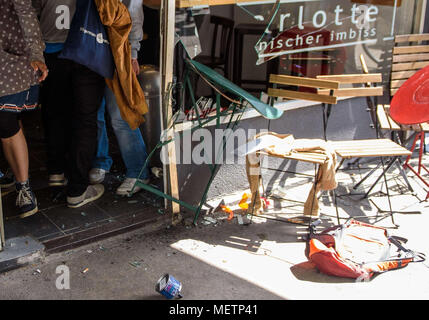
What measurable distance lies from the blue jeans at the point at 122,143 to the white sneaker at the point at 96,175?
53 mm

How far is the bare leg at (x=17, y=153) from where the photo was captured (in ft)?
11.9

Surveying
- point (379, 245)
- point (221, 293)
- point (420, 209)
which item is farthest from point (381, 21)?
point (221, 293)

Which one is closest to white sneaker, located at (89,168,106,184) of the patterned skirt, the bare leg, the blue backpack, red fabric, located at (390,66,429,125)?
the bare leg

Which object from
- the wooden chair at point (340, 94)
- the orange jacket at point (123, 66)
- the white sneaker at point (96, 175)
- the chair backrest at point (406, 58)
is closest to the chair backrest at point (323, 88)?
the wooden chair at point (340, 94)

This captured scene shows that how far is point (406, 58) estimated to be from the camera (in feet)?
17.6

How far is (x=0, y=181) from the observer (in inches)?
172

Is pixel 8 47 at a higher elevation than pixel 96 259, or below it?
higher

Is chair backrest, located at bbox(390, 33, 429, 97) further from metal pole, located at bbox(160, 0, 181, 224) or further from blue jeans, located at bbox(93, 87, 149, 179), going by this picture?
blue jeans, located at bbox(93, 87, 149, 179)

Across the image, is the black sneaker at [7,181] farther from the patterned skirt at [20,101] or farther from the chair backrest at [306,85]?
the chair backrest at [306,85]

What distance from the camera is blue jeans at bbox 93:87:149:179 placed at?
418cm

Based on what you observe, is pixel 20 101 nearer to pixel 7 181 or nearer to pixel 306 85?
pixel 7 181

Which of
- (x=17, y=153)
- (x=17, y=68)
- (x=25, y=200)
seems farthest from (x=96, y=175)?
(x=17, y=68)
